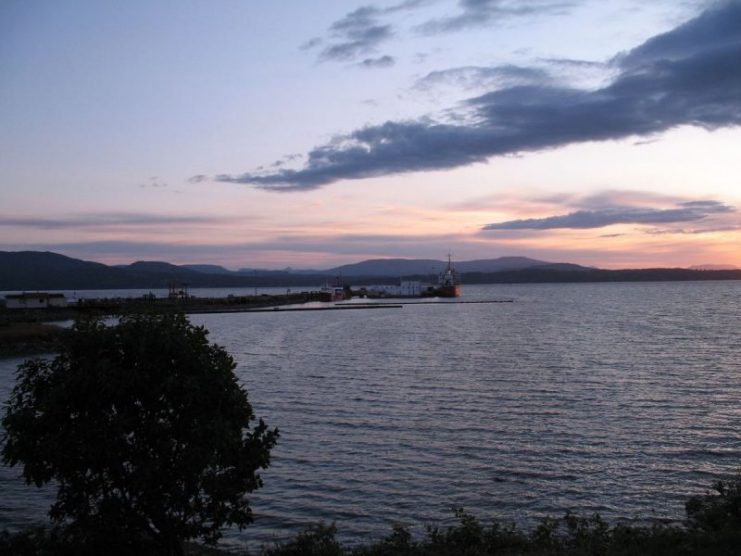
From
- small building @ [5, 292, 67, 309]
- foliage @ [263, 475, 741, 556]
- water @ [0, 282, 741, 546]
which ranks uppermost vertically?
small building @ [5, 292, 67, 309]

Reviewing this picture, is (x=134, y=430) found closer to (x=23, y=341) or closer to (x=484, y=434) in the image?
(x=484, y=434)

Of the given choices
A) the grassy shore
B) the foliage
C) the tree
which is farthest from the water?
the tree

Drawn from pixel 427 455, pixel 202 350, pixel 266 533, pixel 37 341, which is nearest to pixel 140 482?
pixel 202 350

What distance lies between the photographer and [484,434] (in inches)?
938

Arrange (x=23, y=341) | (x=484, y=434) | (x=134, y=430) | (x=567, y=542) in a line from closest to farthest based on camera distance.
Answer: (x=134, y=430) → (x=567, y=542) → (x=484, y=434) → (x=23, y=341)

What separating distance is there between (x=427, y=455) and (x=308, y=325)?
68.9 m

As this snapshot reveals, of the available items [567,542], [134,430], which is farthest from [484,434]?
[134,430]

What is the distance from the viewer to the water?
1672 centimetres

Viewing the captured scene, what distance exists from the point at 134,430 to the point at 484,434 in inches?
648

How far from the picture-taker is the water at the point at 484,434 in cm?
1672

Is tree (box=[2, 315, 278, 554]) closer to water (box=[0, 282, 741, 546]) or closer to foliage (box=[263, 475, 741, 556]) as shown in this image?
foliage (box=[263, 475, 741, 556])

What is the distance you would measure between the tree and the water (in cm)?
543

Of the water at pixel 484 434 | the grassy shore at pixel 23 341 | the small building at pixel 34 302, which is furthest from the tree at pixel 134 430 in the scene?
the small building at pixel 34 302

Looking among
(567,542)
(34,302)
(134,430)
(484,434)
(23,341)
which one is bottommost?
(484,434)
